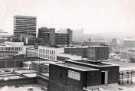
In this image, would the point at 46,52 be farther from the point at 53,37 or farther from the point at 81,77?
the point at 81,77

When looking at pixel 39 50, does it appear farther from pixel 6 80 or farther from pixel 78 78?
pixel 78 78

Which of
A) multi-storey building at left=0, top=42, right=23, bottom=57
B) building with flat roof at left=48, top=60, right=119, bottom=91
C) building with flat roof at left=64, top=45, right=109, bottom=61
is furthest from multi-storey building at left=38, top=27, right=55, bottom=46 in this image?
building with flat roof at left=48, top=60, right=119, bottom=91

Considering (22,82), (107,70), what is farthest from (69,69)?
(22,82)

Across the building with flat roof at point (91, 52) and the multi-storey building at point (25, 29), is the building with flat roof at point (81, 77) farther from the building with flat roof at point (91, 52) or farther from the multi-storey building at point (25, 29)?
the multi-storey building at point (25, 29)

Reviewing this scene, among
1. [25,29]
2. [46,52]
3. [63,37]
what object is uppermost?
[25,29]

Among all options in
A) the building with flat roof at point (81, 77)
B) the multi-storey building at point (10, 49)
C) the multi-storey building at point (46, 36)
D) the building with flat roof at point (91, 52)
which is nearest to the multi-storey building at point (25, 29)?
the multi-storey building at point (46, 36)

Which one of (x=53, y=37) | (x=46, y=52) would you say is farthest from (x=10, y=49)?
(x=53, y=37)
